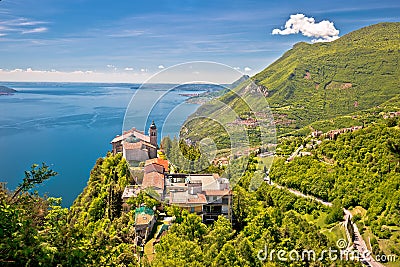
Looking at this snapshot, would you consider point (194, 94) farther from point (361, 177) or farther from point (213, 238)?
point (361, 177)

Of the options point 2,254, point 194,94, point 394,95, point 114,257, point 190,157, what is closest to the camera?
point 2,254

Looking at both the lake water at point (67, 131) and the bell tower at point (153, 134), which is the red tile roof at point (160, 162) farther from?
the bell tower at point (153, 134)

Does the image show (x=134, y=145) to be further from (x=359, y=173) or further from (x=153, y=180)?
(x=359, y=173)

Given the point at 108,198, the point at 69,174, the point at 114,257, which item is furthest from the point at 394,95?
the point at 114,257

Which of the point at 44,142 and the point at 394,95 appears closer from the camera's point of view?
the point at 44,142

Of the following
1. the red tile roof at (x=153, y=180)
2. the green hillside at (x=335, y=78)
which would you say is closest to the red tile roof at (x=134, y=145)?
the red tile roof at (x=153, y=180)

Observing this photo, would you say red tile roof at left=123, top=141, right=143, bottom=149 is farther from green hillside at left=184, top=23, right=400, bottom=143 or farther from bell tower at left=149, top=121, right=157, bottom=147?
green hillside at left=184, top=23, right=400, bottom=143
